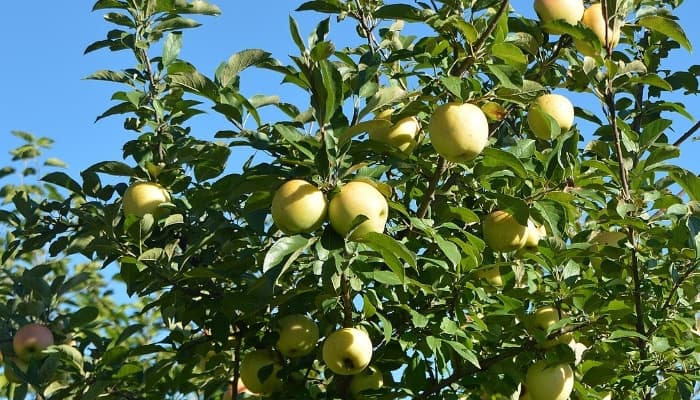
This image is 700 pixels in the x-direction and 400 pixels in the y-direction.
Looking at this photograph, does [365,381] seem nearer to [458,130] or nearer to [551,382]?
[551,382]

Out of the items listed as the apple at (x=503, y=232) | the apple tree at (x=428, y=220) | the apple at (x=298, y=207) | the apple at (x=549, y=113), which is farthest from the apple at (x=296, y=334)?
the apple at (x=549, y=113)

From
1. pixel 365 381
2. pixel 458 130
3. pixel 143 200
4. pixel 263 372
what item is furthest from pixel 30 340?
pixel 458 130

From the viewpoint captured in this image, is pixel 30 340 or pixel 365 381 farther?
pixel 30 340

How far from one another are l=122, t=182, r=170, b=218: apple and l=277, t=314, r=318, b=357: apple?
0.59m

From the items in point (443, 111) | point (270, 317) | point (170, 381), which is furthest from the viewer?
point (170, 381)

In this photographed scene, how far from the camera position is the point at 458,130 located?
2.50m

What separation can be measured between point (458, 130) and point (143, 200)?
1239 millimetres

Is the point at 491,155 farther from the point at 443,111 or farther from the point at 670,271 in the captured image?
the point at 670,271

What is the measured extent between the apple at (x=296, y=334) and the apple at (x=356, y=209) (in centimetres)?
86

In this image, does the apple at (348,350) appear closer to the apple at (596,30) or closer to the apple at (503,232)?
the apple at (503,232)

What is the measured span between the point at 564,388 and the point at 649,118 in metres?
1.56

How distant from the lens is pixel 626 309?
293 cm

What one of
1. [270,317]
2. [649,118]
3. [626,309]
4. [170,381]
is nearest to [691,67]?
[649,118]

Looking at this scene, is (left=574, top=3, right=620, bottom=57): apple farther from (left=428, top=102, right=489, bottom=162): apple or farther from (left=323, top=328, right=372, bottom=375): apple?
(left=323, top=328, right=372, bottom=375): apple
